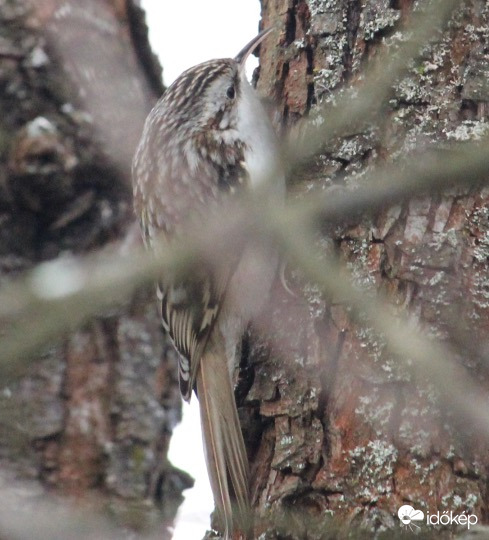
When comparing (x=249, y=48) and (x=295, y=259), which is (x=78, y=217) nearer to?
(x=249, y=48)

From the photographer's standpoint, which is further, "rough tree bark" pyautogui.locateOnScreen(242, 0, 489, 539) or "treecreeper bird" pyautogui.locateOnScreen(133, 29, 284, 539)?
"treecreeper bird" pyautogui.locateOnScreen(133, 29, 284, 539)

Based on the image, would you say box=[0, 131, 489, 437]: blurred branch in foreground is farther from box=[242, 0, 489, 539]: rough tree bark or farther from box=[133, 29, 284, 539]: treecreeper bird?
box=[133, 29, 284, 539]: treecreeper bird

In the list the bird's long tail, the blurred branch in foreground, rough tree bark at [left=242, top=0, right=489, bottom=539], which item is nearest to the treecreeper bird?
the bird's long tail

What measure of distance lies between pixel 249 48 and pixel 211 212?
1.44 feet

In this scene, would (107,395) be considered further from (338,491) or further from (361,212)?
(361,212)

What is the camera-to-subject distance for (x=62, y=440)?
229 centimetres

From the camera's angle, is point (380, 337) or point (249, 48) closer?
point (380, 337)

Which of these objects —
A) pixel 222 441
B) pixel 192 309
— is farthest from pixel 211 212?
pixel 222 441

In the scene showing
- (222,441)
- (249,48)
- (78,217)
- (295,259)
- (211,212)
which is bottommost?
(295,259)

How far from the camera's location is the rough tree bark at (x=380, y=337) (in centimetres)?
172

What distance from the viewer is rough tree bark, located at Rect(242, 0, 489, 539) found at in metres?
1.72

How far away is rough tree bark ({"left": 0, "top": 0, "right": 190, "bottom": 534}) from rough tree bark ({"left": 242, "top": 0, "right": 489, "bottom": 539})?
0.41 meters

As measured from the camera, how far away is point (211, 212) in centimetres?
255

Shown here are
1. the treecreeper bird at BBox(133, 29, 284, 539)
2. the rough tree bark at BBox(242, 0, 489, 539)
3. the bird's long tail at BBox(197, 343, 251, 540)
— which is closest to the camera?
the rough tree bark at BBox(242, 0, 489, 539)
